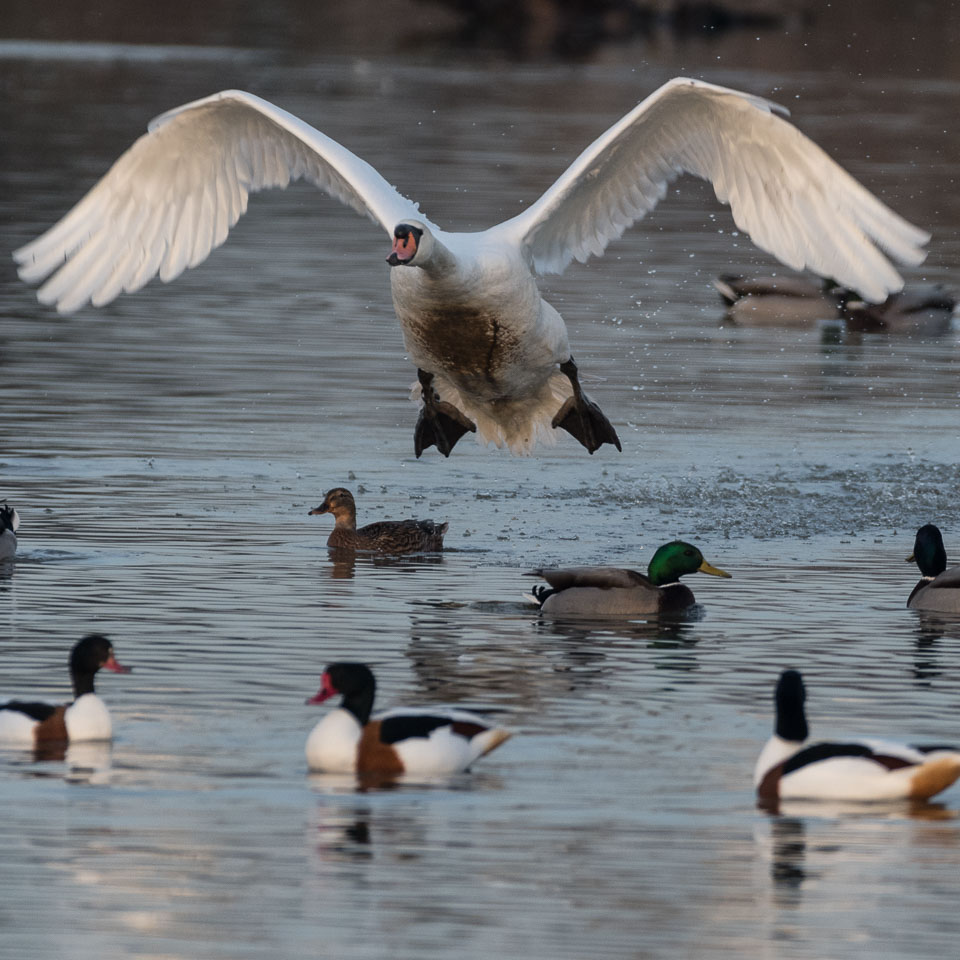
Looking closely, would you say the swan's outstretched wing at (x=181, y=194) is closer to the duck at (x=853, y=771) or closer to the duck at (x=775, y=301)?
the duck at (x=853, y=771)

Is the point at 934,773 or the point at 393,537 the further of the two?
the point at 393,537

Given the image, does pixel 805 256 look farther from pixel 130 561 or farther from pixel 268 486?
pixel 268 486

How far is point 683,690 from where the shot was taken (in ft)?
34.4

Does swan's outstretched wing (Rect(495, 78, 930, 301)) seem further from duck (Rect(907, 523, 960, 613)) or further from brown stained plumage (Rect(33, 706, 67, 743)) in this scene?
brown stained plumage (Rect(33, 706, 67, 743))

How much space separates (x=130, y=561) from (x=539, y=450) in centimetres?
470

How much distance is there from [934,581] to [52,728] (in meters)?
4.65

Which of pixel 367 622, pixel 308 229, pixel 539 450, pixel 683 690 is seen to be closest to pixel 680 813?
pixel 683 690

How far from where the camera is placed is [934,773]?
8789 mm

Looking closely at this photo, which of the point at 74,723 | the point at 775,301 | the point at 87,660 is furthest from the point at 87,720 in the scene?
the point at 775,301

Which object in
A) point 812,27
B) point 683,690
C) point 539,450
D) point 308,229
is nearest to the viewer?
point 683,690

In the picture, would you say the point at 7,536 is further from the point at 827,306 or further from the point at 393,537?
the point at 827,306

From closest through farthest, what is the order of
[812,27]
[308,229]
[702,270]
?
[702,270] → [308,229] → [812,27]

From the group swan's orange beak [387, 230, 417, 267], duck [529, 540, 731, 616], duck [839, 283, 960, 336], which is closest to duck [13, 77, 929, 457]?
swan's orange beak [387, 230, 417, 267]

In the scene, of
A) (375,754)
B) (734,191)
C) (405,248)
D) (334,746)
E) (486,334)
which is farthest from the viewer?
(486,334)
